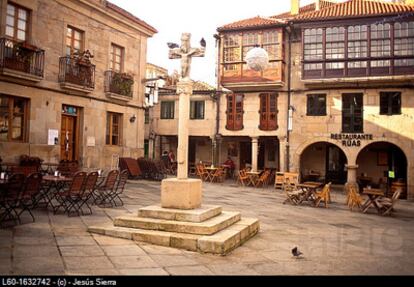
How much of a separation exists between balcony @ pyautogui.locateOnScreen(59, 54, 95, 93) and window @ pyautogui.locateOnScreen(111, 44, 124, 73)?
1.81 meters

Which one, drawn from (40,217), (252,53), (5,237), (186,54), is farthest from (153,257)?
(252,53)

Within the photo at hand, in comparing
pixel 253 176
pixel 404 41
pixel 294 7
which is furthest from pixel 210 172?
pixel 404 41

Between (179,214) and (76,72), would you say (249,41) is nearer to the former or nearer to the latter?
(76,72)

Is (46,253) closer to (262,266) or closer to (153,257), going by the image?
(153,257)

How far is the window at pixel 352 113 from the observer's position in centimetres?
1878

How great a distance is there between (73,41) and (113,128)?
4.21m

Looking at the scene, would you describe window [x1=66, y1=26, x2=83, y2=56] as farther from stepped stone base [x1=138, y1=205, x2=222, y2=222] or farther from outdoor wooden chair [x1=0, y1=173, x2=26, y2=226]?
stepped stone base [x1=138, y1=205, x2=222, y2=222]

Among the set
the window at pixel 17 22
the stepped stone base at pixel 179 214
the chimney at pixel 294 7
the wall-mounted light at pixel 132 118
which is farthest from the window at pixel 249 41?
the stepped stone base at pixel 179 214

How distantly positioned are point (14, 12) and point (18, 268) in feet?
34.1

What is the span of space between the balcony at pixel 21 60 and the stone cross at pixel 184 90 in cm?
661

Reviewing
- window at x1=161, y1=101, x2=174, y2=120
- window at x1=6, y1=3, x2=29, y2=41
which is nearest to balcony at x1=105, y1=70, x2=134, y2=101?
window at x1=6, y1=3, x2=29, y2=41

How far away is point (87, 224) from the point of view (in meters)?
7.08

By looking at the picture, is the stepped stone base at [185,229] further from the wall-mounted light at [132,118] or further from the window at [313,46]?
the window at [313,46]

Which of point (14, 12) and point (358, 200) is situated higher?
point (14, 12)
